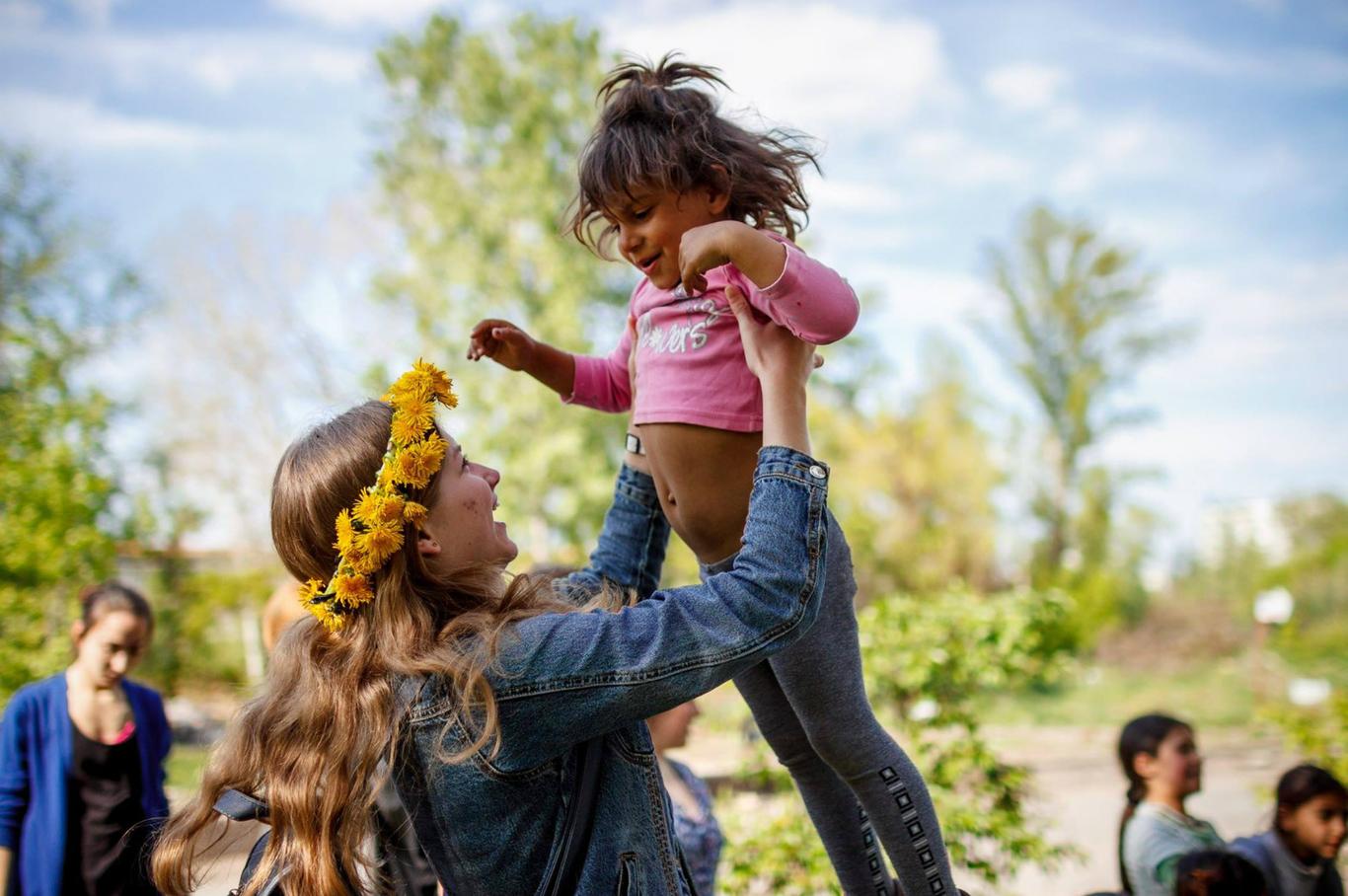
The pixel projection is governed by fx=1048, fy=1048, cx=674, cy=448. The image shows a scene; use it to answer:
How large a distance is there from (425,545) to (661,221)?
2.28 ft

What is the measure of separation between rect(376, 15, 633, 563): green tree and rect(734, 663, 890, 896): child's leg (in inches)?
568

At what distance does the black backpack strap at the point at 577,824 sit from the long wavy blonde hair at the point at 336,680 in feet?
0.60

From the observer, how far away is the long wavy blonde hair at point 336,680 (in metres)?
1.52

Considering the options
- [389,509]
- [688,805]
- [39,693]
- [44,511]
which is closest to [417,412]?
[389,509]

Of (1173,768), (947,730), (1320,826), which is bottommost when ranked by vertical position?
(1320,826)

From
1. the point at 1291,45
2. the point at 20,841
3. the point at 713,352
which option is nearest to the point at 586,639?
the point at 713,352

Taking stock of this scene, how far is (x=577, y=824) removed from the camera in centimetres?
159

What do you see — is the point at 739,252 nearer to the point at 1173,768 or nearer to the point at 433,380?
the point at 433,380

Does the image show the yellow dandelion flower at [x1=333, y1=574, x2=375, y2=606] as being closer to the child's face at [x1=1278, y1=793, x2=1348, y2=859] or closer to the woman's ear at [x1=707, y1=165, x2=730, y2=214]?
the woman's ear at [x1=707, y1=165, x2=730, y2=214]

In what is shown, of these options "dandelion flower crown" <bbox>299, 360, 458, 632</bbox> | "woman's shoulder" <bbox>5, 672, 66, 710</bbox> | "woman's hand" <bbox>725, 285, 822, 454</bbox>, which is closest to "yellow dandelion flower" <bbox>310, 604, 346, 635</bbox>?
"dandelion flower crown" <bbox>299, 360, 458, 632</bbox>

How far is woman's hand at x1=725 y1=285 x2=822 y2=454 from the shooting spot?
1.58 meters

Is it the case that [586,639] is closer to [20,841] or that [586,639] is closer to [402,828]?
[402,828]

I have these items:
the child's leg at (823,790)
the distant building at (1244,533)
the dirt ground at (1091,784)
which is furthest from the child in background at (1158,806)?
the distant building at (1244,533)

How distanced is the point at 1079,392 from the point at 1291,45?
9928mm
